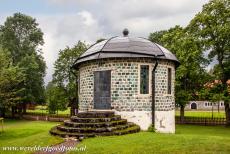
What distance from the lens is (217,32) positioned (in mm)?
38375

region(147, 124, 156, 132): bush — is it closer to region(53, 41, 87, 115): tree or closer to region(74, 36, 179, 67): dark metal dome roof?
region(74, 36, 179, 67): dark metal dome roof

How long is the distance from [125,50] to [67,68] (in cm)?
2633

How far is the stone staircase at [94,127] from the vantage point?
1677 cm

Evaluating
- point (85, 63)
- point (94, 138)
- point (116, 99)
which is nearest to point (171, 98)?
point (116, 99)

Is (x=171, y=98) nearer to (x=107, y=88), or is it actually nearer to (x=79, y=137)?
(x=107, y=88)

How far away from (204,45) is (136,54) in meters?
21.4

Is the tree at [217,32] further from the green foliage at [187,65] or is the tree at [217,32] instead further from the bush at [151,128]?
the bush at [151,128]

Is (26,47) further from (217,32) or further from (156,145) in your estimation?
(156,145)

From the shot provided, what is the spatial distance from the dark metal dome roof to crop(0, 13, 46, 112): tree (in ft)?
103

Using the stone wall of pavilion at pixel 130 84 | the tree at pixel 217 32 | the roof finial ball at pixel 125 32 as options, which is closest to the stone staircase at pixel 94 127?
the stone wall of pavilion at pixel 130 84

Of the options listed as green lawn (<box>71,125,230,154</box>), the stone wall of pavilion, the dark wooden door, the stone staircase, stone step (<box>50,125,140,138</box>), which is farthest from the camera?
the dark wooden door

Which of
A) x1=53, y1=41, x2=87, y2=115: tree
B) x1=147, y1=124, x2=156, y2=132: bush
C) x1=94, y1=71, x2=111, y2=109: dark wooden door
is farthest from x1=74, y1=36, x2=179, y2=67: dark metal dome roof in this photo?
x1=53, y1=41, x2=87, y2=115: tree

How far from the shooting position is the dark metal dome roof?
20453 millimetres

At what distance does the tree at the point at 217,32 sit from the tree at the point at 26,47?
Answer: 24.2 metres
